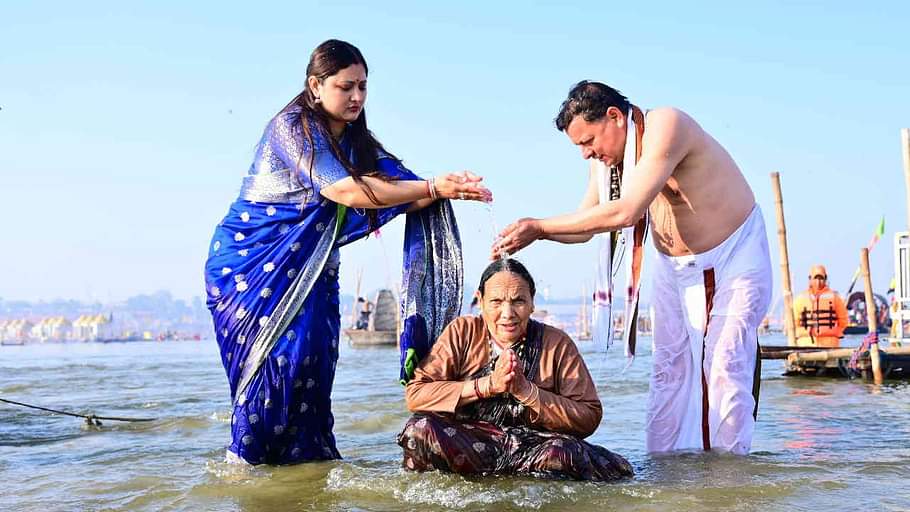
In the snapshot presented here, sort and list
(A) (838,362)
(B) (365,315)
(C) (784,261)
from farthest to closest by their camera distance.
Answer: (B) (365,315) < (C) (784,261) < (A) (838,362)

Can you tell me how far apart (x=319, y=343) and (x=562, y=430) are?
121 centimetres

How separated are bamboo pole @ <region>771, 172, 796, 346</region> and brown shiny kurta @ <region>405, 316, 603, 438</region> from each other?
12.6 metres

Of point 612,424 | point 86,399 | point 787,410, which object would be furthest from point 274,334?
point 86,399

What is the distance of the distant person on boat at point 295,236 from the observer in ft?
14.0

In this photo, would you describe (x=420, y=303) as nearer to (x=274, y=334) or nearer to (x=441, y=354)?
(x=441, y=354)

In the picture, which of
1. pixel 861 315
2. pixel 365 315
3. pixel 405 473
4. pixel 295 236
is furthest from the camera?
pixel 365 315

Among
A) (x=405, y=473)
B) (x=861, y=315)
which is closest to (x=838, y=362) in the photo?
(x=405, y=473)

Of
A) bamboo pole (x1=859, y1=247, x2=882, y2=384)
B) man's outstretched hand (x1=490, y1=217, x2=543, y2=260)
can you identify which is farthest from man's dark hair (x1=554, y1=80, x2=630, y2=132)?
bamboo pole (x1=859, y1=247, x2=882, y2=384)

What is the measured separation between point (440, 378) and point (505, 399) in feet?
1.01

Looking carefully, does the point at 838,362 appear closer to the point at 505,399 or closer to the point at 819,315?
the point at 819,315

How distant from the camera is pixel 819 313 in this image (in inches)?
666

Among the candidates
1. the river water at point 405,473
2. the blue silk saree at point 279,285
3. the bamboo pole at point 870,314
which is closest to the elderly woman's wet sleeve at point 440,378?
the blue silk saree at point 279,285

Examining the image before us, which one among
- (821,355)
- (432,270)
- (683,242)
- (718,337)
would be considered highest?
(683,242)

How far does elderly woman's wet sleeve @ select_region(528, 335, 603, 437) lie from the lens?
4.09 meters
